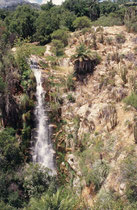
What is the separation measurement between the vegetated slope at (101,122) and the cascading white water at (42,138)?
83 centimetres

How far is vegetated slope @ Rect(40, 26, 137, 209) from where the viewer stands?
9.73m

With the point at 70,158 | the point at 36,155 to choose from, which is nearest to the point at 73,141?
the point at 70,158

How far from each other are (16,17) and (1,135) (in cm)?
3000

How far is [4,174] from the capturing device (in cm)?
1129

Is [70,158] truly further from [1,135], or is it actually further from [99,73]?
[99,73]

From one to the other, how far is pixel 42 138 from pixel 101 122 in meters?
5.69

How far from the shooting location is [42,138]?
1595 centimetres

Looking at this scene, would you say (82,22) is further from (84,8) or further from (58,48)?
(84,8)

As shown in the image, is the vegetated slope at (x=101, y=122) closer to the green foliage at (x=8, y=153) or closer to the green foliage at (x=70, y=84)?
the green foliage at (x=70, y=84)

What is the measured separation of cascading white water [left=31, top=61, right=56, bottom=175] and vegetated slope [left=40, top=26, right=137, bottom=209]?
32.9 inches

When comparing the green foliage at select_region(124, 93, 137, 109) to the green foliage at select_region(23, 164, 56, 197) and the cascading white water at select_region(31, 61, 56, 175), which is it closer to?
the cascading white water at select_region(31, 61, 56, 175)

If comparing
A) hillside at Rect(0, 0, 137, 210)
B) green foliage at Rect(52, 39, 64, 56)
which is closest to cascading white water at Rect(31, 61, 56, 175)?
hillside at Rect(0, 0, 137, 210)

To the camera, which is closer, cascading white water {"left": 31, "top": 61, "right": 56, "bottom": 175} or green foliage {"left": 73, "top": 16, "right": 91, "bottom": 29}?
cascading white water {"left": 31, "top": 61, "right": 56, "bottom": 175}

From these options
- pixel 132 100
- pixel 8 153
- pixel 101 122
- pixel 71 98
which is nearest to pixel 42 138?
pixel 8 153
